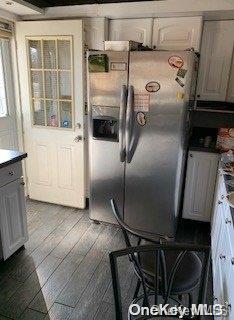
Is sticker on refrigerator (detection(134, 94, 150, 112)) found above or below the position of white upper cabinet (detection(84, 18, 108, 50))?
below

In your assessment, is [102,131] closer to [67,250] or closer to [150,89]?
[150,89]

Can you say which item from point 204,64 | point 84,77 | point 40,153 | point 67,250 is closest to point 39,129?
point 40,153

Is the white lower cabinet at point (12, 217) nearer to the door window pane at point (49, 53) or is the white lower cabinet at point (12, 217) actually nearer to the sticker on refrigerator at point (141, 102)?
the sticker on refrigerator at point (141, 102)

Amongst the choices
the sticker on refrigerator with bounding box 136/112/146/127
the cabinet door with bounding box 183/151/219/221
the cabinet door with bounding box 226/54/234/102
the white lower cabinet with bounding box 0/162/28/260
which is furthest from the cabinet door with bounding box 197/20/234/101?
the white lower cabinet with bounding box 0/162/28/260

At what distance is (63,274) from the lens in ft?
6.75

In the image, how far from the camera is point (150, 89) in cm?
217

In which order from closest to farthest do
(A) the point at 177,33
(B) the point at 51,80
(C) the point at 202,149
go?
(A) the point at 177,33 < (C) the point at 202,149 < (B) the point at 51,80

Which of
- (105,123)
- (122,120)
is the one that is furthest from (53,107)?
(122,120)

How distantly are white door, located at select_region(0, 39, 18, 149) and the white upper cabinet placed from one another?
85cm

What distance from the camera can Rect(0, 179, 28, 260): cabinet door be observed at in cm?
195

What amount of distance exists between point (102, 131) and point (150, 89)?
0.61 meters

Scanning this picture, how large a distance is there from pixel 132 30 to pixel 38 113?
1.33 metres

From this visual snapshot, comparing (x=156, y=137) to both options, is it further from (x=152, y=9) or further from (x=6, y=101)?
(x=6, y=101)

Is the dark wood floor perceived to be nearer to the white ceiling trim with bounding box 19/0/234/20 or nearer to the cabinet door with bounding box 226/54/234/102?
the cabinet door with bounding box 226/54/234/102
